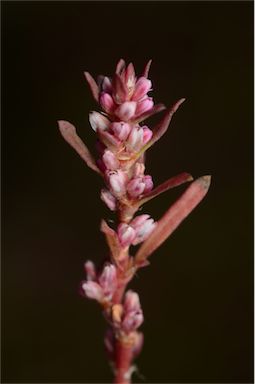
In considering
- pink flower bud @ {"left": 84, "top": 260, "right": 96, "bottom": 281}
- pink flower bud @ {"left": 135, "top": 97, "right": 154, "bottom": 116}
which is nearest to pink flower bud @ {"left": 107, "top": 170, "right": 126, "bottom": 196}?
pink flower bud @ {"left": 135, "top": 97, "right": 154, "bottom": 116}

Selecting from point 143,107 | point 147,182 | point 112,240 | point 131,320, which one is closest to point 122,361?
point 131,320

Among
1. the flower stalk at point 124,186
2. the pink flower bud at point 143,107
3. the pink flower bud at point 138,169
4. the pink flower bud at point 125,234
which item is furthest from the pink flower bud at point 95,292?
the pink flower bud at point 143,107

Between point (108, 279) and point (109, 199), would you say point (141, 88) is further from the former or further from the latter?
point (108, 279)

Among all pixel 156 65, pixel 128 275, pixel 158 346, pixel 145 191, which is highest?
pixel 156 65

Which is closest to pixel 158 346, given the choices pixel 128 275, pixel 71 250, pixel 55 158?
pixel 71 250

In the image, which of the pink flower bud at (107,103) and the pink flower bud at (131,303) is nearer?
the pink flower bud at (107,103)

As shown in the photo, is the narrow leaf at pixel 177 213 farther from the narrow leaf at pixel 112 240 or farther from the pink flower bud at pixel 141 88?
the pink flower bud at pixel 141 88

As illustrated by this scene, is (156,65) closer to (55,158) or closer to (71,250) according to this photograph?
(55,158)
